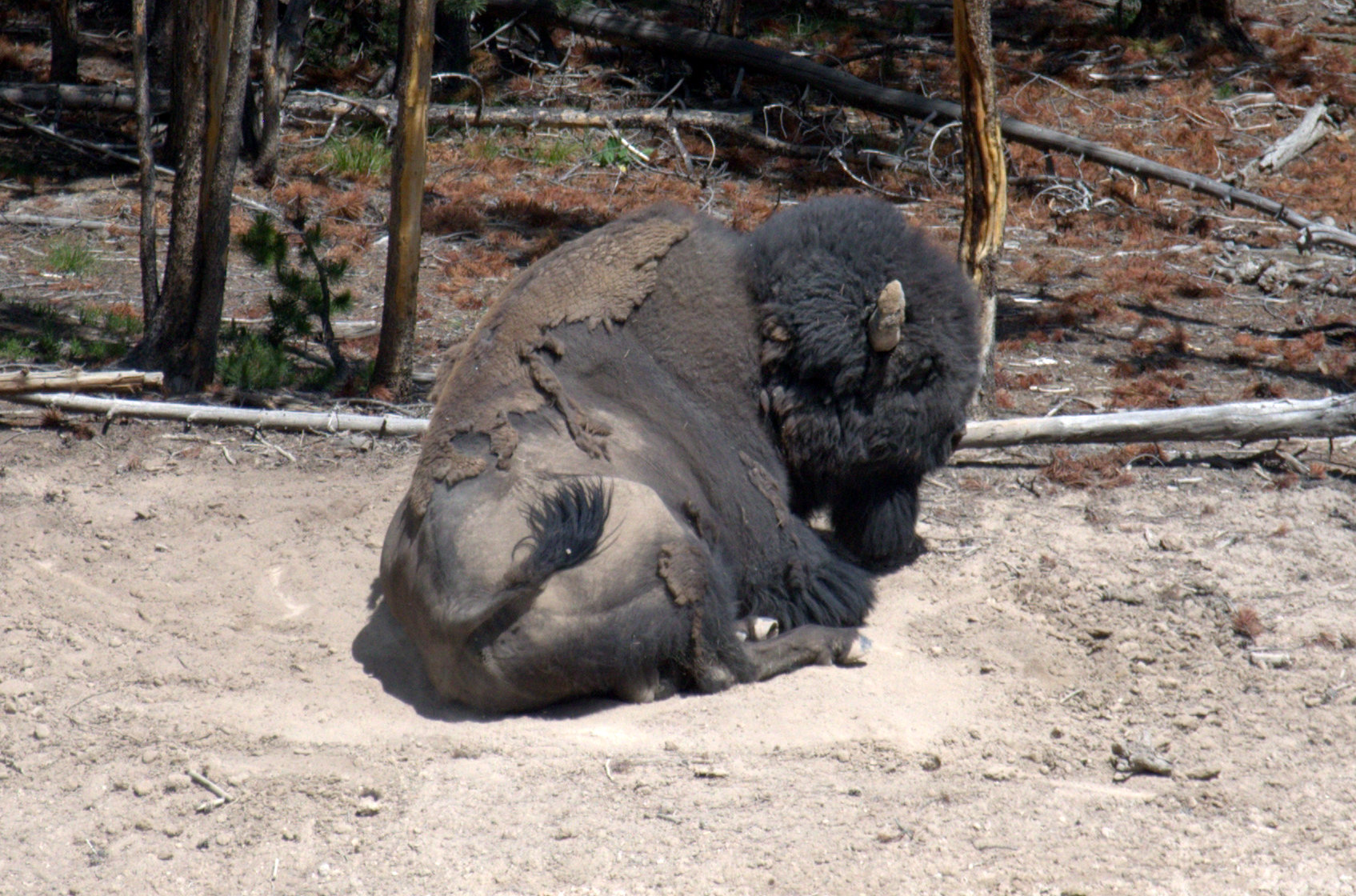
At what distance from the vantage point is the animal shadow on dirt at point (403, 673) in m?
3.57

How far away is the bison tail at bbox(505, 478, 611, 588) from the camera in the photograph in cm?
334

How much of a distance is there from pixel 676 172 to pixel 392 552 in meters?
6.62

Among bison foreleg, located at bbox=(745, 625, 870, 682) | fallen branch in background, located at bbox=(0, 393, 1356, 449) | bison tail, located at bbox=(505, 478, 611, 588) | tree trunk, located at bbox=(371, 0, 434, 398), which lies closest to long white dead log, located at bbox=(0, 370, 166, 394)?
fallen branch in background, located at bbox=(0, 393, 1356, 449)

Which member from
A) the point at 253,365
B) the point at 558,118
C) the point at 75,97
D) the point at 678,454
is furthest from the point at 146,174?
the point at 558,118

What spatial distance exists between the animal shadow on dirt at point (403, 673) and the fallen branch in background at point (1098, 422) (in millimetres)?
1372

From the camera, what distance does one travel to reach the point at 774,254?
4254 mm

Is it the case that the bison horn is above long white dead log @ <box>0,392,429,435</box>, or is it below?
above

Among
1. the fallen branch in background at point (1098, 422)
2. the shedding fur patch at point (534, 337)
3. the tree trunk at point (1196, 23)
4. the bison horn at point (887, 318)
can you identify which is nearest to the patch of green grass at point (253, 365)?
the fallen branch in background at point (1098, 422)

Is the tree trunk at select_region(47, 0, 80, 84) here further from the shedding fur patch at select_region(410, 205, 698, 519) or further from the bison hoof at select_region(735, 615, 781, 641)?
the bison hoof at select_region(735, 615, 781, 641)

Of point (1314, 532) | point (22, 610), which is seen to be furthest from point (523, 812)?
point (1314, 532)

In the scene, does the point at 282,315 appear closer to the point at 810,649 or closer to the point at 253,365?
the point at 253,365

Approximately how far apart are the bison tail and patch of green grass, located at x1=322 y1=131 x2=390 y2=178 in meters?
6.83

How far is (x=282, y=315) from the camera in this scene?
6.39 meters

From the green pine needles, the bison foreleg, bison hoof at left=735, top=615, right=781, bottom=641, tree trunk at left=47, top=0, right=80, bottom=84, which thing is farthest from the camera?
tree trunk at left=47, top=0, right=80, bottom=84
